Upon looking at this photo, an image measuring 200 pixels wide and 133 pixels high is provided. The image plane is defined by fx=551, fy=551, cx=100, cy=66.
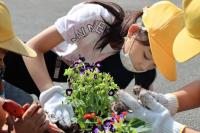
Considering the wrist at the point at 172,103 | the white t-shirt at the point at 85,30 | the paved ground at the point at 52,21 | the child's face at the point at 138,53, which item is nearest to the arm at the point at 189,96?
the wrist at the point at 172,103

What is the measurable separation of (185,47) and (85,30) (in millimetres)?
578

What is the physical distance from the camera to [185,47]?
187cm

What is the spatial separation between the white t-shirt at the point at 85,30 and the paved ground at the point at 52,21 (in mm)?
1225

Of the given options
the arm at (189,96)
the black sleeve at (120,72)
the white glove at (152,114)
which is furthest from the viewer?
the black sleeve at (120,72)

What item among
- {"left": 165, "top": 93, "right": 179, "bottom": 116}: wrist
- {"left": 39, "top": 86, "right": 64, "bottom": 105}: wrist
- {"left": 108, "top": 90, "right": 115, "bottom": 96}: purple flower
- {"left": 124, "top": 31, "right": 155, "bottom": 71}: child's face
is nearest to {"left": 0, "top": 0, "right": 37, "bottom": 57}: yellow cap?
{"left": 39, "top": 86, "right": 64, "bottom": 105}: wrist

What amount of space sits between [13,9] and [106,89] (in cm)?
370

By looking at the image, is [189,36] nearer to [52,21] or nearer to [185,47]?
[185,47]

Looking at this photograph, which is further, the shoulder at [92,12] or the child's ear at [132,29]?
the shoulder at [92,12]

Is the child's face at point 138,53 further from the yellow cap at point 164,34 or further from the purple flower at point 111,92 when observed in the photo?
the purple flower at point 111,92

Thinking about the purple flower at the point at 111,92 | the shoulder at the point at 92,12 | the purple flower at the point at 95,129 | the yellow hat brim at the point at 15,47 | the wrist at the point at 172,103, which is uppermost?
the yellow hat brim at the point at 15,47

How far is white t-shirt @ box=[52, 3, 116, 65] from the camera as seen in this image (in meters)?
2.30

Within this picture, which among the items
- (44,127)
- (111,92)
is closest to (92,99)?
(111,92)

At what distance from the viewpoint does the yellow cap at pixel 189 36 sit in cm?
185

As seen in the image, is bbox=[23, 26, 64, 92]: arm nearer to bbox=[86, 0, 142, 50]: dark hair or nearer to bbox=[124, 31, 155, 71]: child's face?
bbox=[86, 0, 142, 50]: dark hair
